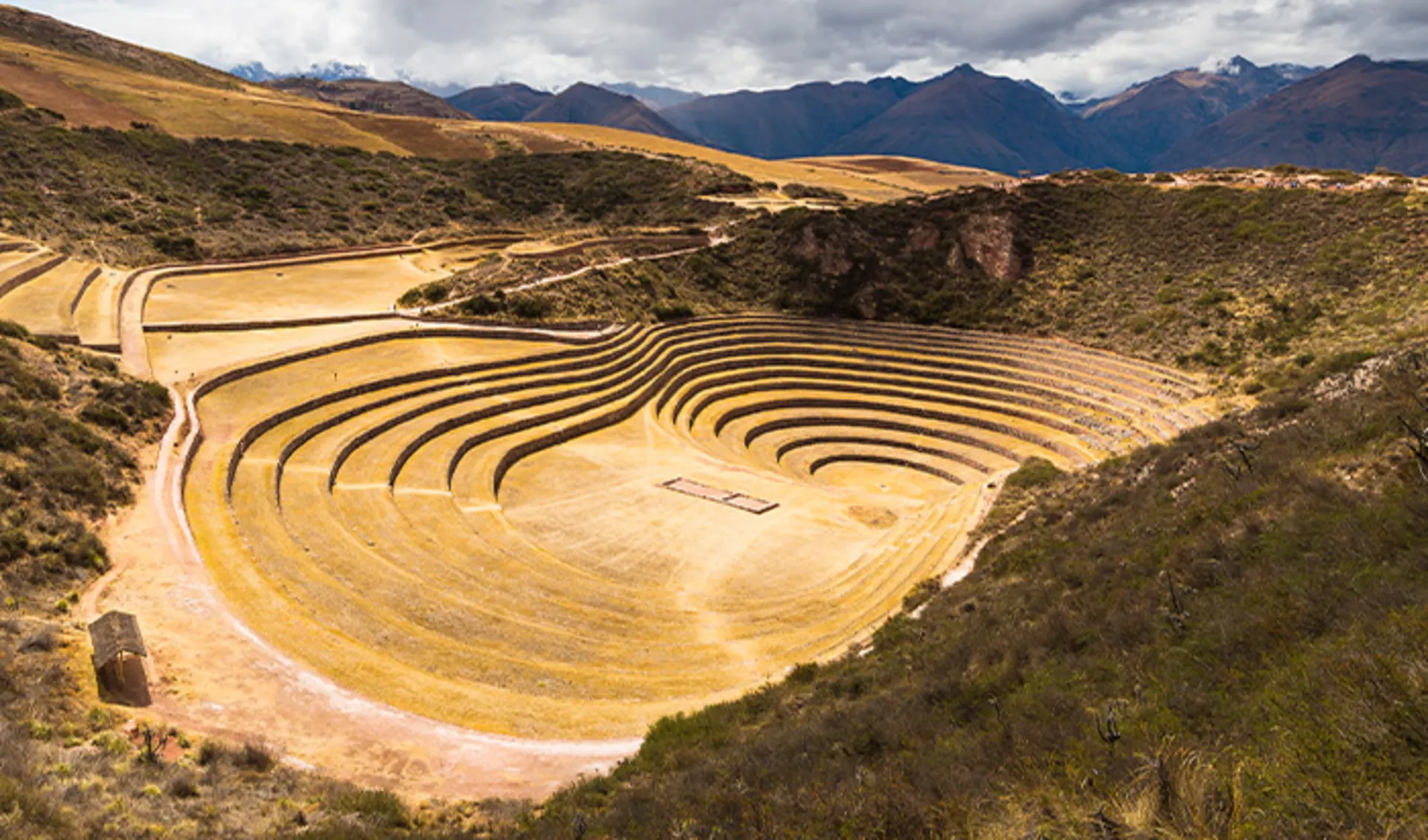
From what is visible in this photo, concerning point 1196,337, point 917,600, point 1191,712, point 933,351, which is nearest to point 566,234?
point 933,351

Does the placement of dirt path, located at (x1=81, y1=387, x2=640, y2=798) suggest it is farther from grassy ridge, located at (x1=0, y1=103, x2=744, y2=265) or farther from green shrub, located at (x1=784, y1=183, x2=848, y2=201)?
green shrub, located at (x1=784, y1=183, x2=848, y2=201)

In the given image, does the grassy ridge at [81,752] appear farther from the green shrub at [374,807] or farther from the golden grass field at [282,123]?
the golden grass field at [282,123]

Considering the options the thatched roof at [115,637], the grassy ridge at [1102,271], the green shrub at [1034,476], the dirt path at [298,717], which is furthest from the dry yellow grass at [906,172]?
the thatched roof at [115,637]

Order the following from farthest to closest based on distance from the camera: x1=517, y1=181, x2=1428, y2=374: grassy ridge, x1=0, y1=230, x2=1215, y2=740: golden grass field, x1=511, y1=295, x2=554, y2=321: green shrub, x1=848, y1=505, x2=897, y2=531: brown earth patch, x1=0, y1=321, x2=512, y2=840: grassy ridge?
x1=511, y1=295, x2=554, y2=321: green shrub < x1=517, y1=181, x2=1428, y2=374: grassy ridge < x1=848, y1=505, x2=897, y2=531: brown earth patch < x1=0, y1=230, x2=1215, y2=740: golden grass field < x1=0, y1=321, x2=512, y2=840: grassy ridge

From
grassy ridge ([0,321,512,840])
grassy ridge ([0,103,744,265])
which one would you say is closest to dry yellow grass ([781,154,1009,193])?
grassy ridge ([0,103,744,265])

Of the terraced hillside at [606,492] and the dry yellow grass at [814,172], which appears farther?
the dry yellow grass at [814,172]

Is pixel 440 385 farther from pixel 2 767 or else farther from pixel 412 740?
pixel 2 767

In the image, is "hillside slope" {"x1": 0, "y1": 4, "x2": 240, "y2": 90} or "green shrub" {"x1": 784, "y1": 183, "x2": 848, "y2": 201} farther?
"hillside slope" {"x1": 0, "y1": 4, "x2": 240, "y2": 90}
